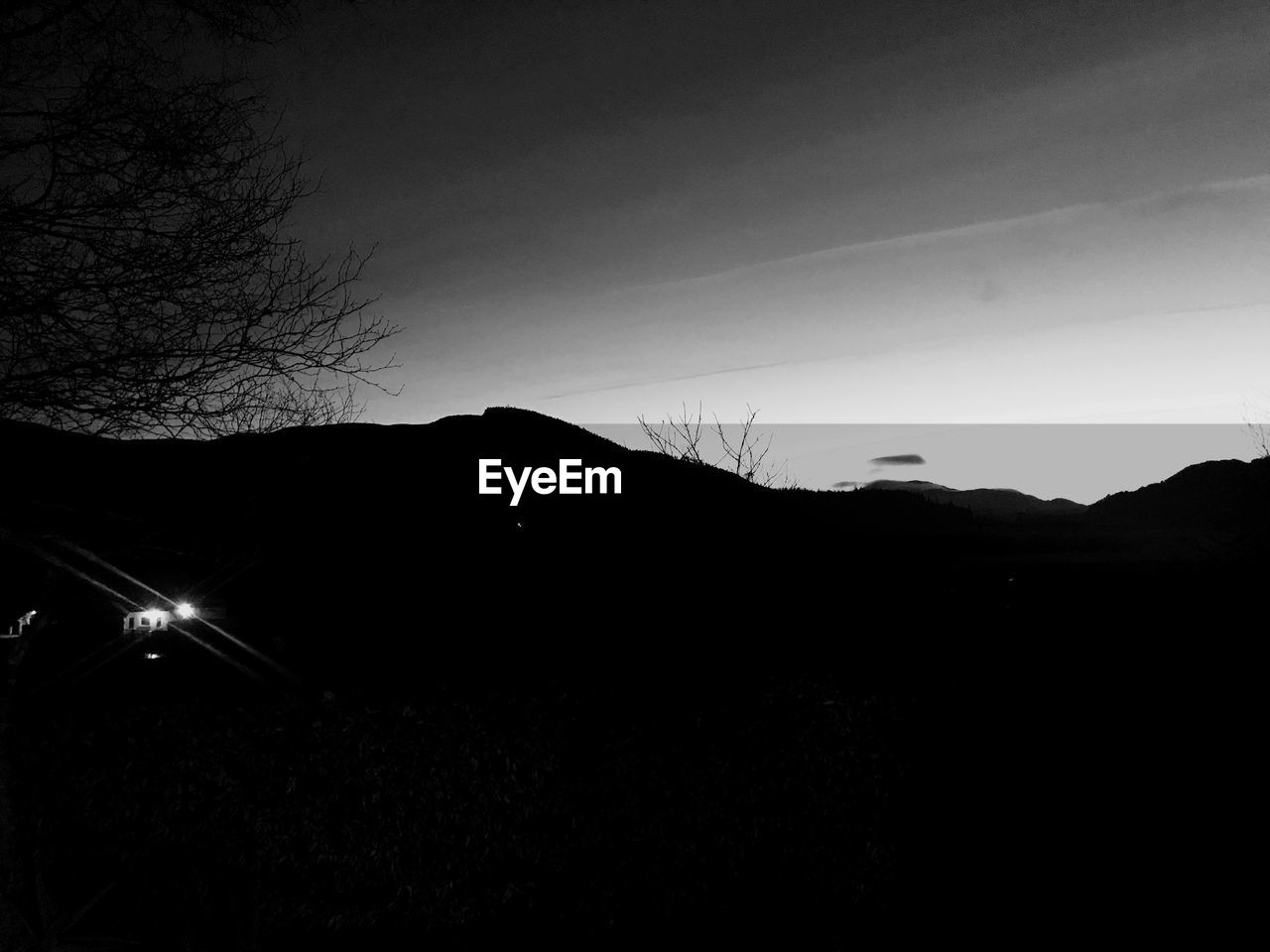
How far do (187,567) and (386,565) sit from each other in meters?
2.65

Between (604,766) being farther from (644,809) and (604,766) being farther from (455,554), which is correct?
(455,554)

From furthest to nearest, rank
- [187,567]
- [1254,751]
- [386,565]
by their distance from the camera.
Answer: [386,565], [187,567], [1254,751]

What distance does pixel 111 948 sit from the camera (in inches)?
154

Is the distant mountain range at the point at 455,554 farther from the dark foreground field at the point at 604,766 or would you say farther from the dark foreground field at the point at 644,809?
the dark foreground field at the point at 644,809

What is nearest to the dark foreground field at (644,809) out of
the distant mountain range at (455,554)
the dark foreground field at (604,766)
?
the dark foreground field at (604,766)

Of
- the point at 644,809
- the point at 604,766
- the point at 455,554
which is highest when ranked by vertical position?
the point at 455,554

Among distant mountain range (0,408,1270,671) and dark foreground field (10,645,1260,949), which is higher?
distant mountain range (0,408,1270,671)

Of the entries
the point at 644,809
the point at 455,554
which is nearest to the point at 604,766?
the point at 644,809

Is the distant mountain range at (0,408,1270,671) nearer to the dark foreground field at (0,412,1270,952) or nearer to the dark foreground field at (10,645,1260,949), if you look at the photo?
the dark foreground field at (0,412,1270,952)

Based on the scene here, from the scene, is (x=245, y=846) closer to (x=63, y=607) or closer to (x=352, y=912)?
(x=352, y=912)

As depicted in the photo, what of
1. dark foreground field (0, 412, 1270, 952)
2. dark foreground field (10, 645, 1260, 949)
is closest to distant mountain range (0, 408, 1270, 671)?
dark foreground field (0, 412, 1270, 952)

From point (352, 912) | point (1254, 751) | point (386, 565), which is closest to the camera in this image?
point (352, 912)

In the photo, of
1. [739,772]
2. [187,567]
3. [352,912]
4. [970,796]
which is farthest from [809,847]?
[187,567]

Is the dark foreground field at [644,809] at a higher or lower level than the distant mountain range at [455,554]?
lower
